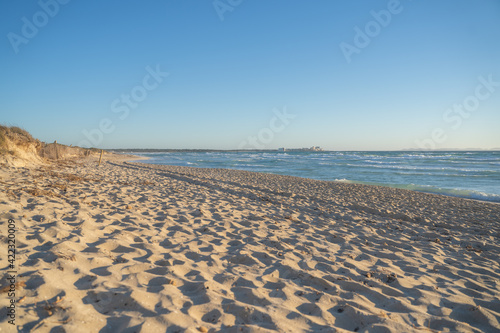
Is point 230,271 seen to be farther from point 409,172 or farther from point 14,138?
point 409,172

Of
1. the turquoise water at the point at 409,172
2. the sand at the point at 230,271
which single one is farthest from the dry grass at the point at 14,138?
the turquoise water at the point at 409,172

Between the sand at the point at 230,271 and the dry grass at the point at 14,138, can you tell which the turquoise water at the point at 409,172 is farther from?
the dry grass at the point at 14,138

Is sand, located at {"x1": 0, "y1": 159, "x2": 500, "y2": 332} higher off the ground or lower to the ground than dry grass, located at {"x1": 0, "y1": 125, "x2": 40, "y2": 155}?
lower

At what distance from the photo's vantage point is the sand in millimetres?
2273

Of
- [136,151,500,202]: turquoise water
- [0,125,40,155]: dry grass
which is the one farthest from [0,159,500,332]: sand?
[136,151,500,202]: turquoise water

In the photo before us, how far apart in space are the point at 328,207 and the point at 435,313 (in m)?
5.63

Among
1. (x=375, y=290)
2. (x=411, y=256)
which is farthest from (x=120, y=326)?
(x=411, y=256)

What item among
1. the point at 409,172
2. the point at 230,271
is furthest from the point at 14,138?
the point at 409,172

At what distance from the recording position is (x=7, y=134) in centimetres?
1236

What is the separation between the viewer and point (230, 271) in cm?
329

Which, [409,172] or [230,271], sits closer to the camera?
[230,271]

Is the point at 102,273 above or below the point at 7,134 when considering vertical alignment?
below

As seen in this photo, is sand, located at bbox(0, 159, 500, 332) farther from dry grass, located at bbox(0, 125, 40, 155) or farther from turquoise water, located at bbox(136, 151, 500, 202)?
turquoise water, located at bbox(136, 151, 500, 202)

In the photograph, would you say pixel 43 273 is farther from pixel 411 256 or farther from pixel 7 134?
pixel 7 134
